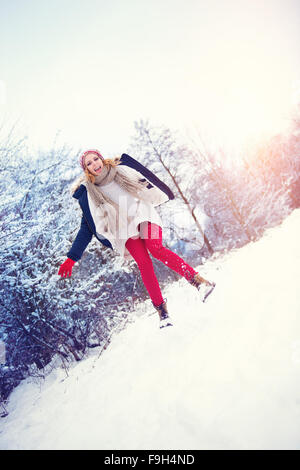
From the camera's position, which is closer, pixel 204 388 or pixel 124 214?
pixel 204 388

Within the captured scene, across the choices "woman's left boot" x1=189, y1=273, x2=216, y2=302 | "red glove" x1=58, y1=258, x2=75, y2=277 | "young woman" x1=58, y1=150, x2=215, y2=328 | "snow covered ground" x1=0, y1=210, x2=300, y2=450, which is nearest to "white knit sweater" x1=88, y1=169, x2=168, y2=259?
"young woman" x1=58, y1=150, x2=215, y2=328

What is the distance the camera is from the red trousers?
2.47m

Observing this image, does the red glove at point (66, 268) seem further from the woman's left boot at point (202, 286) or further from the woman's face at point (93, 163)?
the woman's left boot at point (202, 286)

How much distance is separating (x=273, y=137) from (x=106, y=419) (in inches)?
909

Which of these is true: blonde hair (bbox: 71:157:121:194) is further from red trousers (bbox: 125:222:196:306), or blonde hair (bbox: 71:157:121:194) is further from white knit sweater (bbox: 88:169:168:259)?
red trousers (bbox: 125:222:196:306)

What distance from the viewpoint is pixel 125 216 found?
248cm

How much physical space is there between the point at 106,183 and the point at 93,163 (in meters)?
0.25

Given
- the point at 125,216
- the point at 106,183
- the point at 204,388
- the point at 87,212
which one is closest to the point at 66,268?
the point at 87,212

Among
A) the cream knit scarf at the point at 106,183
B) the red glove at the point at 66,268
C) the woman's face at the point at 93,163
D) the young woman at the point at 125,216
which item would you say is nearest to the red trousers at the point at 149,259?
the young woman at the point at 125,216

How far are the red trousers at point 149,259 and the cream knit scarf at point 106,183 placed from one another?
0.29 meters

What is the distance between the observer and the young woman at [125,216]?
8.11 ft

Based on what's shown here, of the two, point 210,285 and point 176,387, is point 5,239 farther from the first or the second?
point 176,387

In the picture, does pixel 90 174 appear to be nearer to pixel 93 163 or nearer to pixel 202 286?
pixel 93 163
